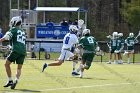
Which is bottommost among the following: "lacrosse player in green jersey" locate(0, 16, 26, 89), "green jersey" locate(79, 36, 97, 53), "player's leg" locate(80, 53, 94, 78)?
"player's leg" locate(80, 53, 94, 78)

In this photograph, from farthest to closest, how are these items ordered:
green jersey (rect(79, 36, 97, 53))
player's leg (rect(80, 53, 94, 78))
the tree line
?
the tree line, green jersey (rect(79, 36, 97, 53)), player's leg (rect(80, 53, 94, 78))

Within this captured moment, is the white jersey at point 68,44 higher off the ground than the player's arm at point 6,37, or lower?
lower

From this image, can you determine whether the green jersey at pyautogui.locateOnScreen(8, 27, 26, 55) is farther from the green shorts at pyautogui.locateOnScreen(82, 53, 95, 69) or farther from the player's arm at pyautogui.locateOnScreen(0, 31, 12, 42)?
the green shorts at pyautogui.locateOnScreen(82, 53, 95, 69)

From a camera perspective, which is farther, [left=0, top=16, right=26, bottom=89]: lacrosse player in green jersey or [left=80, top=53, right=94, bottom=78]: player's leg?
[left=80, top=53, right=94, bottom=78]: player's leg

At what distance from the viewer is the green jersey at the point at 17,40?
1596 centimetres

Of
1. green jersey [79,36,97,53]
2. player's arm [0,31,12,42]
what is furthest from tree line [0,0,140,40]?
player's arm [0,31,12,42]

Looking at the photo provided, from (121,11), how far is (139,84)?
4551 centimetres

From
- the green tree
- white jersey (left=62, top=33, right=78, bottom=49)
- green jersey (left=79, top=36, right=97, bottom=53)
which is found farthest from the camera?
the green tree

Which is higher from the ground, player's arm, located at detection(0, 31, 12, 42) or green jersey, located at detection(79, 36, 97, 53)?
player's arm, located at detection(0, 31, 12, 42)

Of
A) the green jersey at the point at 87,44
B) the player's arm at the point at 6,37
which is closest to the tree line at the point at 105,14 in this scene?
the green jersey at the point at 87,44

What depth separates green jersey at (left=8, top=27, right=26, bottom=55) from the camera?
16.0 meters

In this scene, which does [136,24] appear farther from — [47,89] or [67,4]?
[47,89]

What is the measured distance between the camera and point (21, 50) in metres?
16.1

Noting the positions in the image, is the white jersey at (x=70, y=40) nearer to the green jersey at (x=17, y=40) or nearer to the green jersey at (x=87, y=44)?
the green jersey at (x=87, y=44)
